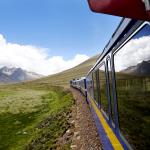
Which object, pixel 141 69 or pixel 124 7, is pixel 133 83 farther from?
pixel 124 7

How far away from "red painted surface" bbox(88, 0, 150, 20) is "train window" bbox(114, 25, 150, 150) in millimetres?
1286

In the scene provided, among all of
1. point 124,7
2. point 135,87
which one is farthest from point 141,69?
point 124,7

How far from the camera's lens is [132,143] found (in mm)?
3967

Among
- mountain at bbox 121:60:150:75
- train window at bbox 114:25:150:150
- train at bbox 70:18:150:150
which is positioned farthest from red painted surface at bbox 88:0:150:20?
mountain at bbox 121:60:150:75

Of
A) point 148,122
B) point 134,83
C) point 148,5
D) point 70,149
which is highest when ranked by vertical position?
point 148,5

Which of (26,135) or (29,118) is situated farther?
(29,118)

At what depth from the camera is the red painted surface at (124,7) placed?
145 cm

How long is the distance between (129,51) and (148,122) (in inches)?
47.2

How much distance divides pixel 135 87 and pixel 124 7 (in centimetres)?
242

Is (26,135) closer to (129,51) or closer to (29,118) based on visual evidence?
(29,118)

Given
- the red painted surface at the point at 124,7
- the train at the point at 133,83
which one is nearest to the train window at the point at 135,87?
the train at the point at 133,83

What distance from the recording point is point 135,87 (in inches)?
149

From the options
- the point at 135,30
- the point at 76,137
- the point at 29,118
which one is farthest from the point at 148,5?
the point at 29,118

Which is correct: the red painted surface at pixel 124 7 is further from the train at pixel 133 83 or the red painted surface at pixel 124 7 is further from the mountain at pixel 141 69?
the mountain at pixel 141 69
